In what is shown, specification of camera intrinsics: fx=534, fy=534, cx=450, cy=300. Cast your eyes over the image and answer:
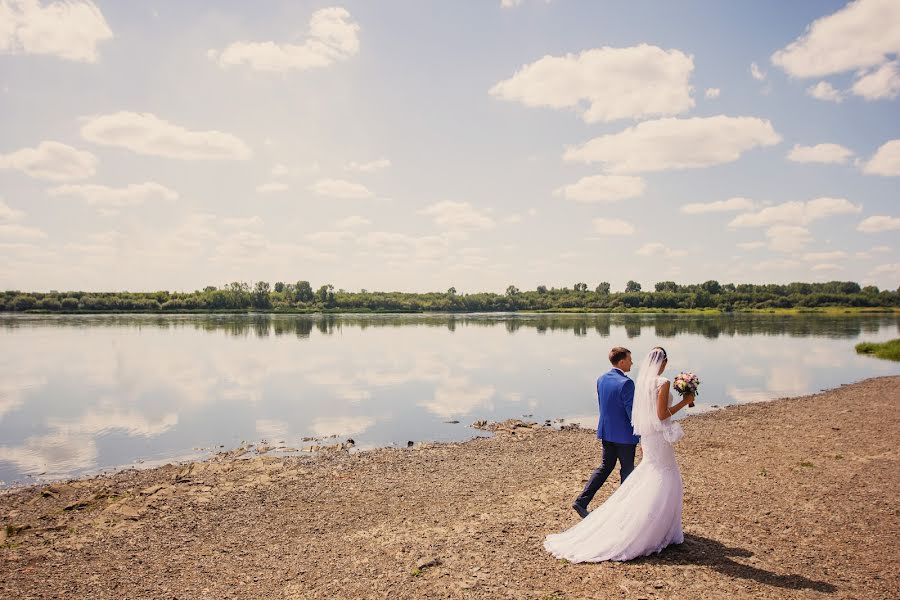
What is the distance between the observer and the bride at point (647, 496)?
314 inches

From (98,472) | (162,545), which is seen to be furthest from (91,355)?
(162,545)

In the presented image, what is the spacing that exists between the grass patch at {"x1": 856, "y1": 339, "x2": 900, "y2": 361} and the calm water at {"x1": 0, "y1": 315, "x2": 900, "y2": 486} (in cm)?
243

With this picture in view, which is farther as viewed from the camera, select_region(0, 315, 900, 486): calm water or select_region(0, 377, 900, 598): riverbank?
select_region(0, 315, 900, 486): calm water

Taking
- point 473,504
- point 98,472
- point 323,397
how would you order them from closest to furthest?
1. point 473,504
2. point 98,472
3. point 323,397

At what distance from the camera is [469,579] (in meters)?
7.82

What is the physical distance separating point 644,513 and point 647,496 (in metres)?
0.25

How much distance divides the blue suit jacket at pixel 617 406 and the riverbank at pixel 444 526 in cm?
184

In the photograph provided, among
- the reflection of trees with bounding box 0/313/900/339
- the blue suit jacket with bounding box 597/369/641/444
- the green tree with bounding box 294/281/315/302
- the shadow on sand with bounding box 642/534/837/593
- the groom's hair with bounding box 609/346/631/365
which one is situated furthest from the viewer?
the green tree with bounding box 294/281/315/302

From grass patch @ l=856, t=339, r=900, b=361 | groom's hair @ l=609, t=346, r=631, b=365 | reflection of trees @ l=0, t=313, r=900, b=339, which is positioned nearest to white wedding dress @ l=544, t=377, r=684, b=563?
groom's hair @ l=609, t=346, r=631, b=365

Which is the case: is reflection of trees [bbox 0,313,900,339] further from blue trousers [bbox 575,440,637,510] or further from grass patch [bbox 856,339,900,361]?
blue trousers [bbox 575,440,637,510]

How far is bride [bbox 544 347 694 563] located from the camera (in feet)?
26.1

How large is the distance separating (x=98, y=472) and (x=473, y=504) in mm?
12715

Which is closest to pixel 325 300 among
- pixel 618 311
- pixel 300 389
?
pixel 618 311

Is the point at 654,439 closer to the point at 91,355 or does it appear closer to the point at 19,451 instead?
the point at 19,451
